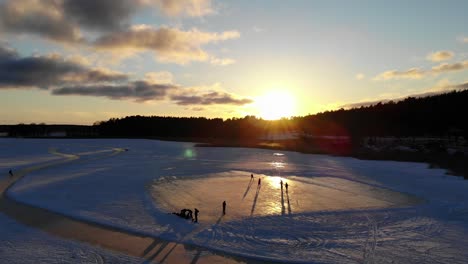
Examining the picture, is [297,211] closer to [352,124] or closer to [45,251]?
[45,251]

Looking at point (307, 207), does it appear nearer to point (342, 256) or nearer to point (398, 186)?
point (342, 256)

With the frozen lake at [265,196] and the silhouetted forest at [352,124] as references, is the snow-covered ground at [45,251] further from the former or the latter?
the silhouetted forest at [352,124]

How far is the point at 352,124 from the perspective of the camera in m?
108

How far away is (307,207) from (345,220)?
3.26m

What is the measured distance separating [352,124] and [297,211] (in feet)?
308

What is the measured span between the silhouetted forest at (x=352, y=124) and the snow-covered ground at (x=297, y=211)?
2080 inches

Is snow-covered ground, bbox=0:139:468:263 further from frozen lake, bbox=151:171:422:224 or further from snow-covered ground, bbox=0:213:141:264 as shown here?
snow-covered ground, bbox=0:213:141:264

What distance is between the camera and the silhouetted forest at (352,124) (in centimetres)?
8100

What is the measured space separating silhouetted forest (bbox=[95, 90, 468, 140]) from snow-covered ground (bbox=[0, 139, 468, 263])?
173 ft

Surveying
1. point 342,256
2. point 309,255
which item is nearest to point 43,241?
point 309,255

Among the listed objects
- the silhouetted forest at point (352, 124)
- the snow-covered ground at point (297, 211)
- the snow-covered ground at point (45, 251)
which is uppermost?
the silhouetted forest at point (352, 124)

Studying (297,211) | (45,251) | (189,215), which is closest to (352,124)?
(297,211)

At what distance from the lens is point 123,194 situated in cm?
2506

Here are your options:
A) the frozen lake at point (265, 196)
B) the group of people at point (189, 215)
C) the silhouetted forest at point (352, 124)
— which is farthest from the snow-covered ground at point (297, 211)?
the silhouetted forest at point (352, 124)
